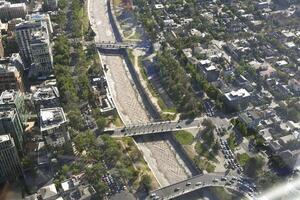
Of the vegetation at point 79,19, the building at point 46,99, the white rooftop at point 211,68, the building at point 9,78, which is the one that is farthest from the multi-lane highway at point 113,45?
the building at point 46,99

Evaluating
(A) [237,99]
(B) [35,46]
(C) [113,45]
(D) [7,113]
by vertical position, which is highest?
(B) [35,46]

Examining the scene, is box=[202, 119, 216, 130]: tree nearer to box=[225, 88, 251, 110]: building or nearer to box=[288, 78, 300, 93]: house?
box=[225, 88, 251, 110]: building

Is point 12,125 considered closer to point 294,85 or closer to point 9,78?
point 9,78

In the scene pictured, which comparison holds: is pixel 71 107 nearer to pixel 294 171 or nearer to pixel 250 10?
pixel 294 171

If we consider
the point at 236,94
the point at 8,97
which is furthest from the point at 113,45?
the point at 8,97

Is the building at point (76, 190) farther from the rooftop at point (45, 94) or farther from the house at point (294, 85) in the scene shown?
the house at point (294, 85)

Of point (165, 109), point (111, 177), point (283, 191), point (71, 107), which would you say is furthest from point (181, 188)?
point (71, 107)
